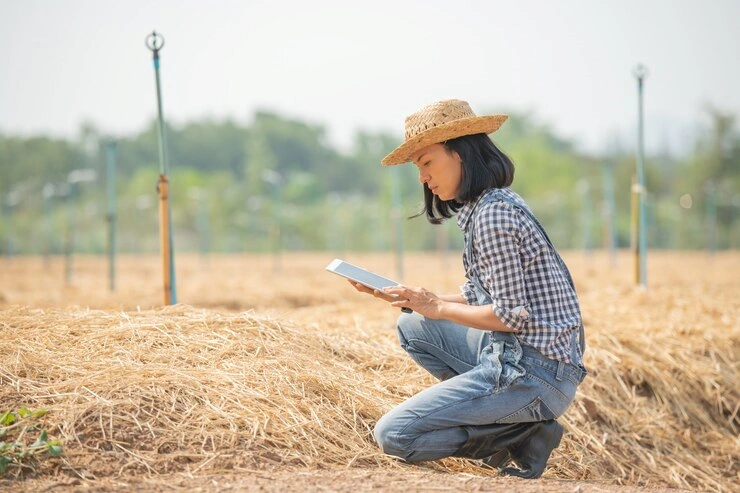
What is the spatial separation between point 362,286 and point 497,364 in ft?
1.86

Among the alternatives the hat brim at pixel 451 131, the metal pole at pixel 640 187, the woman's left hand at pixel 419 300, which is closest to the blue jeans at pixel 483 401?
the woman's left hand at pixel 419 300

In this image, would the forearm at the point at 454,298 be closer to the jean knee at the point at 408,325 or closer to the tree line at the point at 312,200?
the jean knee at the point at 408,325

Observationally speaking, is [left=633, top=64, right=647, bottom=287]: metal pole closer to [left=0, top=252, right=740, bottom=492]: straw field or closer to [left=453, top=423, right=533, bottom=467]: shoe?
[left=0, top=252, right=740, bottom=492]: straw field

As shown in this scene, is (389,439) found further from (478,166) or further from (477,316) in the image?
(478,166)

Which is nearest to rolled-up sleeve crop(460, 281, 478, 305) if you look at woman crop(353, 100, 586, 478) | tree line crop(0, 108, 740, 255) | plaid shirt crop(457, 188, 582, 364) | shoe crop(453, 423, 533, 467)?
woman crop(353, 100, 586, 478)

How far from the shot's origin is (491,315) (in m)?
2.99

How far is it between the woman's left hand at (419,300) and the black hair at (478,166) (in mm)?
369

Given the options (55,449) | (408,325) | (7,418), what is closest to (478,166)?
(408,325)

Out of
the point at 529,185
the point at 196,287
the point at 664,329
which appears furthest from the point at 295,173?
the point at 664,329

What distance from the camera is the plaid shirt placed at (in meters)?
2.96

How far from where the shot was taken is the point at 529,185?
46969mm

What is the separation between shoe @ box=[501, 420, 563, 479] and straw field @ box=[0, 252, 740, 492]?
10 centimetres

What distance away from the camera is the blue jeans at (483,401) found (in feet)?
10.0

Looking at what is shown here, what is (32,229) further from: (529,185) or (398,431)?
(398,431)
